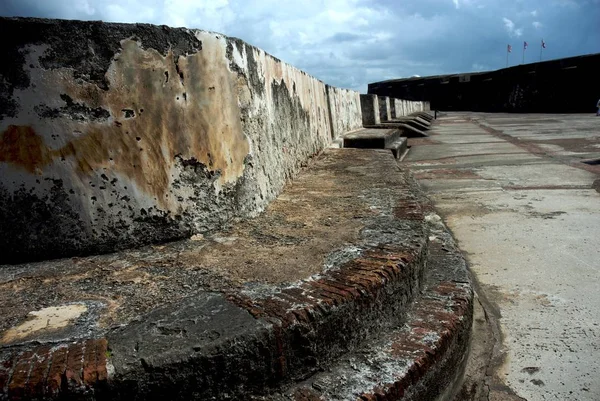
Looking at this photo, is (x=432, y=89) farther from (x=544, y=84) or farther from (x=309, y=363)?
A: (x=309, y=363)

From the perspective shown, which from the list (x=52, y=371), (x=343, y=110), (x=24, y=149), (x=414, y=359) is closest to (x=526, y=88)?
(x=343, y=110)

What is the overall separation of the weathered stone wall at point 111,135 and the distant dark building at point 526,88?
61.9 ft

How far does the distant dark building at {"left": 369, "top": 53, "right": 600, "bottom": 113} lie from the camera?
17484mm

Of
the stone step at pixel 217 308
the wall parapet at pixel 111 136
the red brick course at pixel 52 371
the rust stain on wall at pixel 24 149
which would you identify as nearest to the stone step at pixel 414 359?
the stone step at pixel 217 308

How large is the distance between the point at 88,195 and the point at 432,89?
30666mm

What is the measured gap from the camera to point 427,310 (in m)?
1.39

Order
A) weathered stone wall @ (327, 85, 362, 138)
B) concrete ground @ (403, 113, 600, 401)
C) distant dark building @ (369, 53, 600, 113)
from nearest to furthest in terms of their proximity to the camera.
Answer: concrete ground @ (403, 113, 600, 401) → weathered stone wall @ (327, 85, 362, 138) → distant dark building @ (369, 53, 600, 113)

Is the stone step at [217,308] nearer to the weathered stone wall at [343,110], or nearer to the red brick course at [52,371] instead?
the red brick course at [52,371]

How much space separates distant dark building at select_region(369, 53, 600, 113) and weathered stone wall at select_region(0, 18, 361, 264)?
18.9 m

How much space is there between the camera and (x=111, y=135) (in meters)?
1.26

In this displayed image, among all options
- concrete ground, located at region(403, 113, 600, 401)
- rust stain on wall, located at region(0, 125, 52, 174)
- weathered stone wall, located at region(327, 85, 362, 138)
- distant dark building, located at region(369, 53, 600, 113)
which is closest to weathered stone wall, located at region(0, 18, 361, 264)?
rust stain on wall, located at region(0, 125, 52, 174)

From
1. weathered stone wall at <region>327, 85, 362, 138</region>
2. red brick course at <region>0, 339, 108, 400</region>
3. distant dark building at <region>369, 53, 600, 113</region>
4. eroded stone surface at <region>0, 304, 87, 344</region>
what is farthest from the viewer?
distant dark building at <region>369, 53, 600, 113</region>

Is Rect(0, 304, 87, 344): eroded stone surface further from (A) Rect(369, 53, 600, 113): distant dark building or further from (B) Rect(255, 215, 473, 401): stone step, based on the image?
(A) Rect(369, 53, 600, 113): distant dark building

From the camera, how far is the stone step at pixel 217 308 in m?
0.82
